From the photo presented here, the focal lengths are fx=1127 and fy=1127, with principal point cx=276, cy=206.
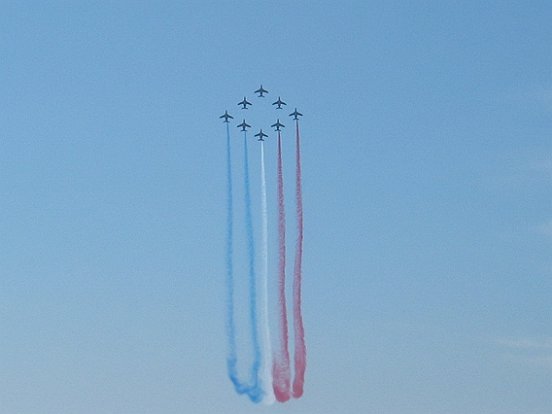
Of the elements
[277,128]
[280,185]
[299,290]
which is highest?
[277,128]

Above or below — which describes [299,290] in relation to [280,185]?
below

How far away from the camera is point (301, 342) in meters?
106

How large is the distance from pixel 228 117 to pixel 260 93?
580 cm

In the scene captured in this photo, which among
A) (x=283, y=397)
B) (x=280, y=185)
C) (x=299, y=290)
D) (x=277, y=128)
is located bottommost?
(x=283, y=397)

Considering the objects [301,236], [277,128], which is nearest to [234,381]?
[301,236]

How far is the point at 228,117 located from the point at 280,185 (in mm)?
21059

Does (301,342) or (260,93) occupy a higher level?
(260,93)

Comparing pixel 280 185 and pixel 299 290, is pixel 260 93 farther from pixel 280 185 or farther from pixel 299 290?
pixel 299 290

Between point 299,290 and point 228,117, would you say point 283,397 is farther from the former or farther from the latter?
point 228,117

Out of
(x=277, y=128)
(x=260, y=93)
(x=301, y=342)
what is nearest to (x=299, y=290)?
(x=301, y=342)

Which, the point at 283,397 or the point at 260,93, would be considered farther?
the point at 260,93

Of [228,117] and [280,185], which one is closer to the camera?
[280,185]

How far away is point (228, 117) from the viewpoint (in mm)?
127750

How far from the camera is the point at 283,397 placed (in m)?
108
